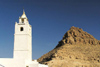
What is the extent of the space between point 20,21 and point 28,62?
533cm

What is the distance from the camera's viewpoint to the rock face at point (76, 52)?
61.3 m

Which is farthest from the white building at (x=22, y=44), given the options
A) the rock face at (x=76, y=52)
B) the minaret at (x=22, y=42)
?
the rock face at (x=76, y=52)

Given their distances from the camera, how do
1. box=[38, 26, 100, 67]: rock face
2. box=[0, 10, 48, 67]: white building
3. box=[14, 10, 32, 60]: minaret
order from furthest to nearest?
box=[38, 26, 100, 67]: rock face < box=[14, 10, 32, 60]: minaret < box=[0, 10, 48, 67]: white building

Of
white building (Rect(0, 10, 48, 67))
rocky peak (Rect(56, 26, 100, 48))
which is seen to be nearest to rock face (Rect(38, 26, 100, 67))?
rocky peak (Rect(56, 26, 100, 48))

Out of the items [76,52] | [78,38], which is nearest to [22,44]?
[76,52]

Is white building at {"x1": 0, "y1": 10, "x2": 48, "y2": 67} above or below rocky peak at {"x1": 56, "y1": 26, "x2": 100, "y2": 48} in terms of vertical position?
below

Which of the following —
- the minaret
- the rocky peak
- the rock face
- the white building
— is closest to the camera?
the white building

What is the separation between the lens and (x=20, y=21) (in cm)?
2298

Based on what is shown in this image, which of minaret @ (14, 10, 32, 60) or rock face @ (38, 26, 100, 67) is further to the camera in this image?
rock face @ (38, 26, 100, 67)

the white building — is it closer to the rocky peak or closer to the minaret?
the minaret

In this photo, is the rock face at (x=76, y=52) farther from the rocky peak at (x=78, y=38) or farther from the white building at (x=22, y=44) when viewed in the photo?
the white building at (x=22, y=44)

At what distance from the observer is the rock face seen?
201ft

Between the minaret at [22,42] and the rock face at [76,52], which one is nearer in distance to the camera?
the minaret at [22,42]

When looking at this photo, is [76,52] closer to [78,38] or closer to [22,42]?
[78,38]
